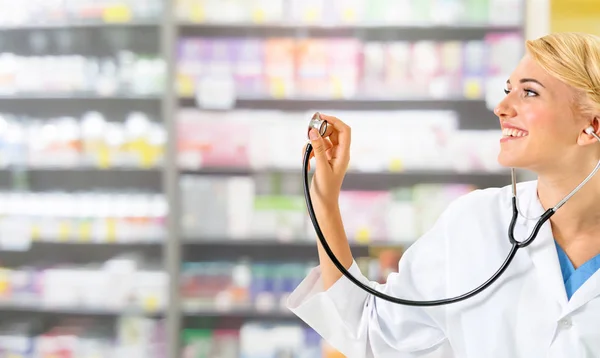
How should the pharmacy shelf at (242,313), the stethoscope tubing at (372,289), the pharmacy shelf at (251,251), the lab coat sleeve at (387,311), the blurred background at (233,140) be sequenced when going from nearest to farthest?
1. the stethoscope tubing at (372,289)
2. the lab coat sleeve at (387,311)
3. the blurred background at (233,140)
4. the pharmacy shelf at (242,313)
5. the pharmacy shelf at (251,251)

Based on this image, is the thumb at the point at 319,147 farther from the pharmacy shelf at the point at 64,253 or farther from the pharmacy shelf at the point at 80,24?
the pharmacy shelf at the point at 64,253

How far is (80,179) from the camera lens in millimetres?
3229

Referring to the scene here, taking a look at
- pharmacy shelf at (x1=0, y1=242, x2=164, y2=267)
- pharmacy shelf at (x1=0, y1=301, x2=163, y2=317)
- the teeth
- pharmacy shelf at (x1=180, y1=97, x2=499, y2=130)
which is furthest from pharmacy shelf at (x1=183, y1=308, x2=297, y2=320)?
the teeth

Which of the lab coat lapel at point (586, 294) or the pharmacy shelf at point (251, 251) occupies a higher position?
the lab coat lapel at point (586, 294)

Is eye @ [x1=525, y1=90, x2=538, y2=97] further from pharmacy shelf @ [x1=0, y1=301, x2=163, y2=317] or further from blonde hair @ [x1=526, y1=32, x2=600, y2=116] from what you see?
pharmacy shelf @ [x1=0, y1=301, x2=163, y2=317]

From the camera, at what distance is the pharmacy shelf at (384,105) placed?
2883 mm

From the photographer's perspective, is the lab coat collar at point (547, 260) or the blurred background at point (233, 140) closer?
the lab coat collar at point (547, 260)

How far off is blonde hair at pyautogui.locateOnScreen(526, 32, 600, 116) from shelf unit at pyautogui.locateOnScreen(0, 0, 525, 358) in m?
1.68

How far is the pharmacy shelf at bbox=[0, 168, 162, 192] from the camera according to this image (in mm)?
3189

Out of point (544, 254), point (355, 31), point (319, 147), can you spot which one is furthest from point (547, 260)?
point (355, 31)

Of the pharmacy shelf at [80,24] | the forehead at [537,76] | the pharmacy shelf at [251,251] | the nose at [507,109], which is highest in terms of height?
the pharmacy shelf at [80,24]

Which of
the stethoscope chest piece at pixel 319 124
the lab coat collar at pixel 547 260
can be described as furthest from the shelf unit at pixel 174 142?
the stethoscope chest piece at pixel 319 124

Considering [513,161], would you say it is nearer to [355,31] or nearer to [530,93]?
[530,93]

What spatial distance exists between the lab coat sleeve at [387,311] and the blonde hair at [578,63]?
1.14 ft
